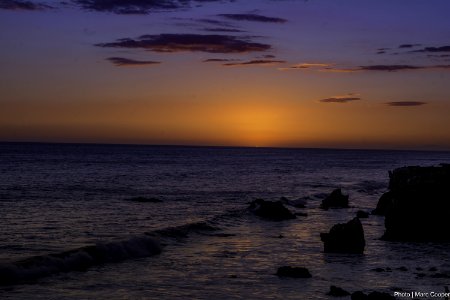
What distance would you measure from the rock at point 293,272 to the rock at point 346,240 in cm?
627

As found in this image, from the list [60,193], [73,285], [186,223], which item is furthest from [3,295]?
[60,193]

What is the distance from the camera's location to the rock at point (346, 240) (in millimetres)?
30688

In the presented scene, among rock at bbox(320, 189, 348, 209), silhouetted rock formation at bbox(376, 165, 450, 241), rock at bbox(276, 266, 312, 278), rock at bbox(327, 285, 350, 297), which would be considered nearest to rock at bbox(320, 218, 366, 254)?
silhouetted rock formation at bbox(376, 165, 450, 241)

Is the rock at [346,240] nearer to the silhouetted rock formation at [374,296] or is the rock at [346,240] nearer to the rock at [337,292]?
the rock at [337,292]

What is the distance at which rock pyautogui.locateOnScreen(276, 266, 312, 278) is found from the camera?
24719 mm

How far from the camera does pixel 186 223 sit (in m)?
43.6

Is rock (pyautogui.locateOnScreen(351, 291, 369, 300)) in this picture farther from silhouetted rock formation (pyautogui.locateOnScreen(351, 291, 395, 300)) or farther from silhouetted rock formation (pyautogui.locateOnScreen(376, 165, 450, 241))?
silhouetted rock formation (pyautogui.locateOnScreen(376, 165, 450, 241))

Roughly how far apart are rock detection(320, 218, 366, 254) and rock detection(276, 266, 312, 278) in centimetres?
627

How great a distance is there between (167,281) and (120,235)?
42.6 ft

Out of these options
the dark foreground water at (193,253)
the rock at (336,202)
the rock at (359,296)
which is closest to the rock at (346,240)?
the dark foreground water at (193,253)

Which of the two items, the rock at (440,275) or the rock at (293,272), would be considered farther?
the rock at (293,272)

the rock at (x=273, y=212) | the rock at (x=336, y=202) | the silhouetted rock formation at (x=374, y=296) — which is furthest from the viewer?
the rock at (x=336, y=202)

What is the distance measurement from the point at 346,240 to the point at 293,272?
690 centimetres

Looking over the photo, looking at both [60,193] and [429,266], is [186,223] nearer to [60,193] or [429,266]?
[429,266]
